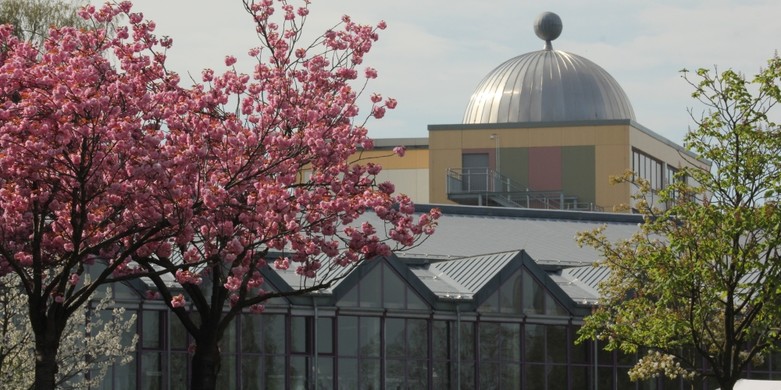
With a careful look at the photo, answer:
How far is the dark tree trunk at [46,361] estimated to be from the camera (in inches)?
985

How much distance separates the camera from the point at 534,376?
50.7 m

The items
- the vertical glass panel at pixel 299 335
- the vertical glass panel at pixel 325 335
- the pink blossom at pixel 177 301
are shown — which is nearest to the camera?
the pink blossom at pixel 177 301

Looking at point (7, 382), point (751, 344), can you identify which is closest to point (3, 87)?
point (7, 382)

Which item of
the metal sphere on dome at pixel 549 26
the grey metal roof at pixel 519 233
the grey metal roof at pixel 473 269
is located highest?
the metal sphere on dome at pixel 549 26

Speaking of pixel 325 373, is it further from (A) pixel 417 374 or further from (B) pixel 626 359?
(B) pixel 626 359

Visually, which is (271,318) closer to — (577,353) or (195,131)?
(577,353)

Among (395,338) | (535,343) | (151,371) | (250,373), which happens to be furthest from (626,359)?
(151,371)

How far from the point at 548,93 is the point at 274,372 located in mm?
42346

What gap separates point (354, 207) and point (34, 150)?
6.12m

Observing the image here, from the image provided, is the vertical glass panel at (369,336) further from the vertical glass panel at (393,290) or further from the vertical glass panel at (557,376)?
the vertical glass panel at (557,376)

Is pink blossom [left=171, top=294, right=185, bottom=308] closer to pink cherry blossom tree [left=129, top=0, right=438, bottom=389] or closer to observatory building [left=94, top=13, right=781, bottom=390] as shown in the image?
pink cherry blossom tree [left=129, top=0, right=438, bottom=389]

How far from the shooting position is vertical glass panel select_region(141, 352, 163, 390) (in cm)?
4503

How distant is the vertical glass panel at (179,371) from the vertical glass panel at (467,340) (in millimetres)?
8531

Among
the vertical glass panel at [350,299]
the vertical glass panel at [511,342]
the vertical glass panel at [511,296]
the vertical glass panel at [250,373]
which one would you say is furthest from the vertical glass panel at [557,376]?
the vertical glass panel at [250,373]
